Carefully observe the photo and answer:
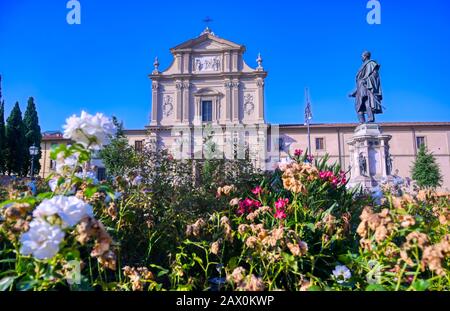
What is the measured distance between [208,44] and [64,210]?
29.0 meters

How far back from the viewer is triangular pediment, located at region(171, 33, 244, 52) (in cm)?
2804

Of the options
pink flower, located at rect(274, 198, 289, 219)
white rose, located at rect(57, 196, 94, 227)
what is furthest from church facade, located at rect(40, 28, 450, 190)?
white rose, located at rect(57, 196, 94, 227)

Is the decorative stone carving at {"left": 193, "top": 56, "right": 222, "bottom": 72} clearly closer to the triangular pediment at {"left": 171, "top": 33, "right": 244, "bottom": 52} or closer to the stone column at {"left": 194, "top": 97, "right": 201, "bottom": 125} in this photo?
the triangular pediment at {"left": 171, "top": 33, "right": 244, "bottom": 52}

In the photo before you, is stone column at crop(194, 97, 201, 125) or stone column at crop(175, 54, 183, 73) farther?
stone column at crop(175, 54, 183, 73)

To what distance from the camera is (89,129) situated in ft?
4.75

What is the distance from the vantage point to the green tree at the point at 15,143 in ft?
89.4

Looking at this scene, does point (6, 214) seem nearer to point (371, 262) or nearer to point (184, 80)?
point (371, 262)

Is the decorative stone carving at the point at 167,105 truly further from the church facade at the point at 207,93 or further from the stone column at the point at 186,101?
the stone column at the point at 186,101

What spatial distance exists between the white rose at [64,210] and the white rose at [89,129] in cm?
37

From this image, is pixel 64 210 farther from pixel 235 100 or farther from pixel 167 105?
pixel 167 105

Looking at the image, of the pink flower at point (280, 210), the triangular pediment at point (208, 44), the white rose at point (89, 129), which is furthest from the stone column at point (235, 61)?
the white rose at point (89, 129)

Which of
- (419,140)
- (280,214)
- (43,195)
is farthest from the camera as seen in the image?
(419,140)

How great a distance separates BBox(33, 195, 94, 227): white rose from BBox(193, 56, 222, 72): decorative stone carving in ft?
92.2

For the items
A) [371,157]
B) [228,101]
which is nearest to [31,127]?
[228,101]
